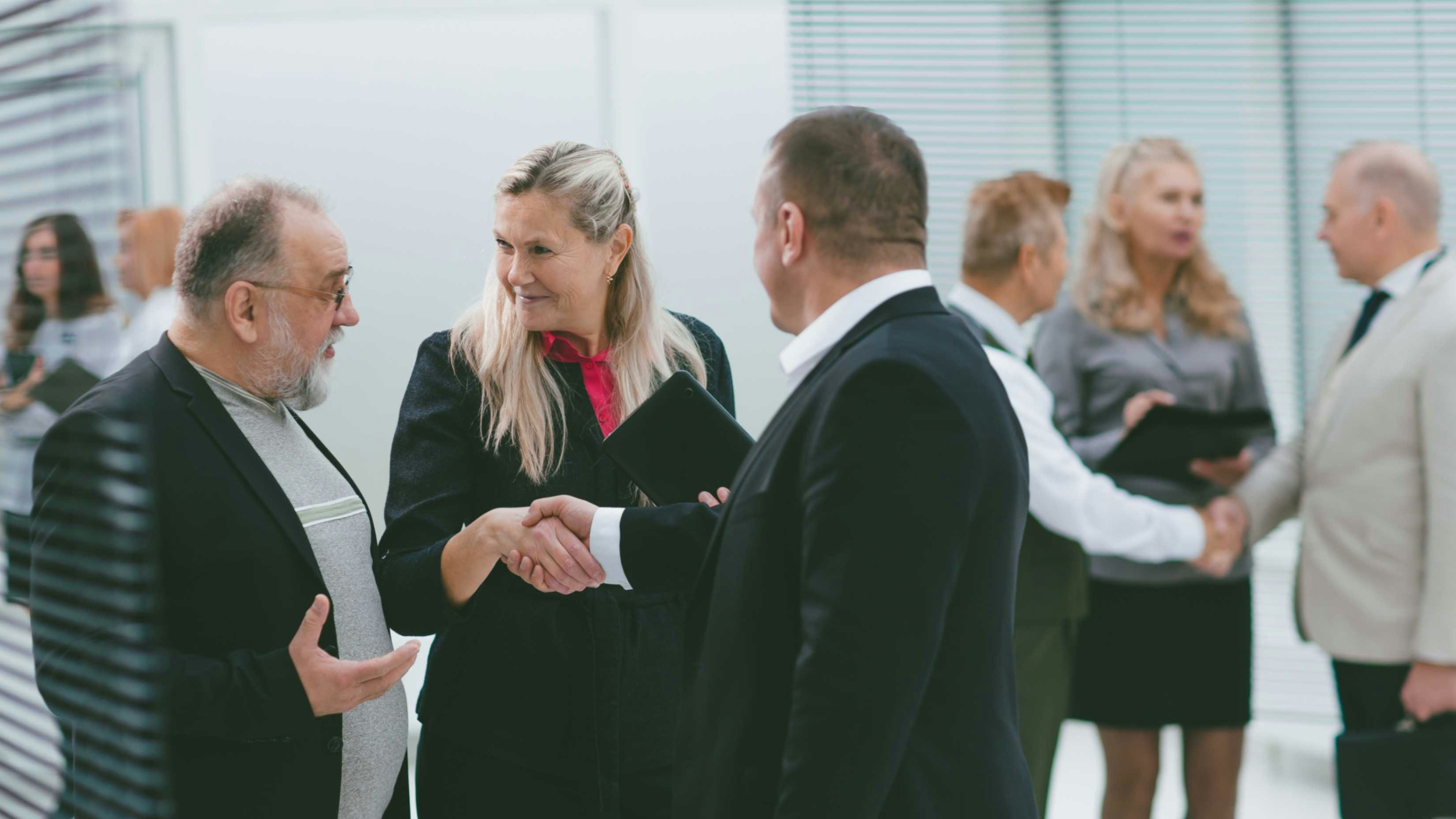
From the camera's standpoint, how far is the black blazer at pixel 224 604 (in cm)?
158

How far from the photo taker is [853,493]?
4.35ft

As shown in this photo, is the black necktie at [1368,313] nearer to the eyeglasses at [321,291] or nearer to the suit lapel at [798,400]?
the suit lapel at [798,400]

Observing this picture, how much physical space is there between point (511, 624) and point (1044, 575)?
1418mm

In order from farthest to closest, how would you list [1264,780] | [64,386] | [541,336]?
[1264,780], [541,336], [64,386]

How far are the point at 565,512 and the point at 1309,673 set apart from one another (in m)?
3.63

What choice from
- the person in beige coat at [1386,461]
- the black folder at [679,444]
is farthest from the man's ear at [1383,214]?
the black folder at [679,444]

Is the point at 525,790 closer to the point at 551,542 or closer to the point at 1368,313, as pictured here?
the point at 551,542

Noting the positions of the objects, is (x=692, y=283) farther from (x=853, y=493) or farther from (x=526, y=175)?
(x=853, y=493)

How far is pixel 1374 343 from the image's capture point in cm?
291

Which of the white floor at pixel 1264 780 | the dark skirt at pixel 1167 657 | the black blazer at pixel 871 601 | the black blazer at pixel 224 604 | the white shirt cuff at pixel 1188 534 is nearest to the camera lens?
the black blazer at pixel 871 601

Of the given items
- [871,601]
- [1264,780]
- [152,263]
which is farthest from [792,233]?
[1264,780]

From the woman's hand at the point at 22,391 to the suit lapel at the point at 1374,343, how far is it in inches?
108

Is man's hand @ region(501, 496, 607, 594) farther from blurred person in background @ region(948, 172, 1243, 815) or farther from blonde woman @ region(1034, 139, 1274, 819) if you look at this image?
blonde woman @ region(1034, 139, 1274, 819)

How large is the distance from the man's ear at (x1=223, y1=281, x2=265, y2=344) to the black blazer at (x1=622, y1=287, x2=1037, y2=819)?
0.75 meters
